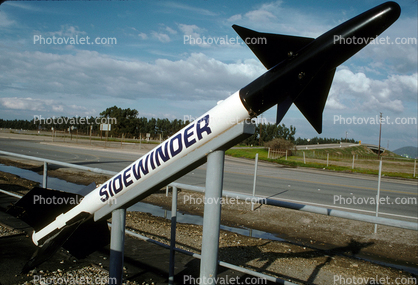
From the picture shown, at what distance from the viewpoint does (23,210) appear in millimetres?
3258

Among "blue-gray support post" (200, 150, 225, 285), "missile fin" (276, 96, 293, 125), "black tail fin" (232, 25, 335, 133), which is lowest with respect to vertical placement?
"blue-gray support post" (200, 150, 225, 285)

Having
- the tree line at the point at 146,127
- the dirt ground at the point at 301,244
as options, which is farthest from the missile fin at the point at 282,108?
the tree line at the point at 146,127

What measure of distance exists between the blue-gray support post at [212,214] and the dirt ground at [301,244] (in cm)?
260

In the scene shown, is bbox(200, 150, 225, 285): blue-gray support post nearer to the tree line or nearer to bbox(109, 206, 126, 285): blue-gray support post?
bbox(109, 206, 126, 285): blue-gray support post

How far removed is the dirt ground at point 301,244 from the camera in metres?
4.65

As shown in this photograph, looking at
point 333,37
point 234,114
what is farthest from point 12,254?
point 333,37

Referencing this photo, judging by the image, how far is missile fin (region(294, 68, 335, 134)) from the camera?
227cm

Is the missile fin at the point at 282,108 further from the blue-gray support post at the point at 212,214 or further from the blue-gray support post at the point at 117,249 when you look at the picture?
the blue-gray support post at the point at 117,249

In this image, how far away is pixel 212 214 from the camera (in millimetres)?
2027

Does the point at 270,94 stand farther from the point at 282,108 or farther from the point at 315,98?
the point at 315,98

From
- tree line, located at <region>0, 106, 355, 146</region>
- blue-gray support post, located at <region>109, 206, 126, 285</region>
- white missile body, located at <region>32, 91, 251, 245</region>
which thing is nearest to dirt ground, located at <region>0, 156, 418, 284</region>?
blue-gray support post, located at <region>109, 206, 126, 285</region>

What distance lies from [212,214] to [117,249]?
112 centimetres

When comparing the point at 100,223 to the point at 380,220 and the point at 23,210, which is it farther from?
the point at 380,220

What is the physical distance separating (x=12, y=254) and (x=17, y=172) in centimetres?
1121
